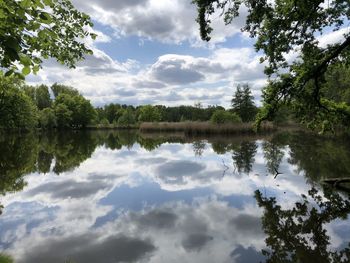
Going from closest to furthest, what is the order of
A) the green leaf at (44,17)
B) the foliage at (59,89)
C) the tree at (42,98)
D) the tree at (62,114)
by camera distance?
the green leaf at (44,17) → the tree at (62,114) → the tree at (42,98) → the foliage at (59,89)

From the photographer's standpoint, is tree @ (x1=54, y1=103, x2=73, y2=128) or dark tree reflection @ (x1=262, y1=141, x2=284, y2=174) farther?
tree @ (x1=54, y1=103, x2=73, y2=128)

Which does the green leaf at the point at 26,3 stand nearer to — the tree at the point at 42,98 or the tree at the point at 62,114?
the tree at the point at 62,114

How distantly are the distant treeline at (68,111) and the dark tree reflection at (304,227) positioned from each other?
117 feet

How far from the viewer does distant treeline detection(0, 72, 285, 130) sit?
44.7 meters

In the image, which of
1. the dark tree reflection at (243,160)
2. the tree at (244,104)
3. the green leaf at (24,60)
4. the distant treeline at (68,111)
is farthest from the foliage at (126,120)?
the green leaf at (24,60)

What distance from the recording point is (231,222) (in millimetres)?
8844

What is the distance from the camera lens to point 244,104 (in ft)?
220

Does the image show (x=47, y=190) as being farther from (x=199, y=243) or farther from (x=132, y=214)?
(x=199, y=243)

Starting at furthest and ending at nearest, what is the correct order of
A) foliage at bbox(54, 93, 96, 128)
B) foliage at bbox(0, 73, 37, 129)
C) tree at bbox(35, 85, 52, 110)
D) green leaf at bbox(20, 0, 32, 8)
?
tree at bbox(35, 85, 52, 110)
foliage at bbox(54, 93, 96, 128)
foliage at bbox(0, 73, 37, 129)
green leaf at bbox(20, 0, 32, 8)

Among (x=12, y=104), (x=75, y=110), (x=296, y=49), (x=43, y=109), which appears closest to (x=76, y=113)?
(x=75, y=110)

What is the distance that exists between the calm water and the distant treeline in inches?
A: 1157

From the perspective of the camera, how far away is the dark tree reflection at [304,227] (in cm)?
654

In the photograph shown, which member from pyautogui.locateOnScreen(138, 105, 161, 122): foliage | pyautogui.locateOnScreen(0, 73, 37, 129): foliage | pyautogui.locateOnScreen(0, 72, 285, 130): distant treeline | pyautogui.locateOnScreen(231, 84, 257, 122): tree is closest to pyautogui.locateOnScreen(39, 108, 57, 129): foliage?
pyautogui.locateOnScreen(0, 72, 285, 130): distant treeline

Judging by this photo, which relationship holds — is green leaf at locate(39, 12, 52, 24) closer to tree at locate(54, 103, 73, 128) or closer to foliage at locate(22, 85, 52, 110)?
tree at locate(54, 103, 73, 128)
